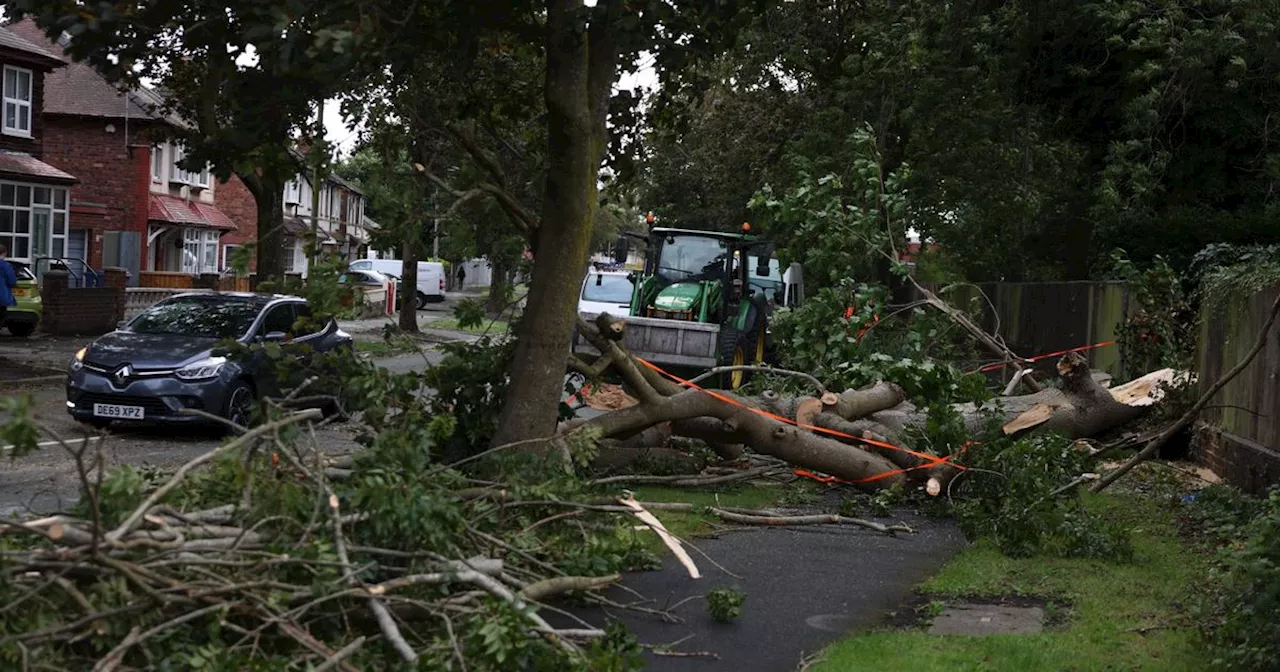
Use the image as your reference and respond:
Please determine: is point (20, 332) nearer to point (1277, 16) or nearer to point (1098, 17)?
point (1098, 17)

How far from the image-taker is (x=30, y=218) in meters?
38.8

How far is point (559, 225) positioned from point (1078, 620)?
4.59m

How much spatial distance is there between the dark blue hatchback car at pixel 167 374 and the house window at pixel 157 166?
3779 centimetres

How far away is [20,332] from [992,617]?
2433 cm

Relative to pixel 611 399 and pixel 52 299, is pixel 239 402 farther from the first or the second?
pixel 52 299

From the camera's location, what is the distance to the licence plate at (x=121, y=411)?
51.0ft

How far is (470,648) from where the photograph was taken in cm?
643

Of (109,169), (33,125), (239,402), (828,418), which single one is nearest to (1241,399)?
(828,418)

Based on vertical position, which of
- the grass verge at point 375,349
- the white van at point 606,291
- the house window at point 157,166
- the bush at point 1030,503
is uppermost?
the house window at point 157,166

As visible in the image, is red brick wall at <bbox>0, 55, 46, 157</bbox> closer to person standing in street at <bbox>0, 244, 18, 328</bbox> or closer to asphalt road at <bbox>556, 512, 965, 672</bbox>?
person standing in street at <bbox>0, 244, 18, 328</bbox>

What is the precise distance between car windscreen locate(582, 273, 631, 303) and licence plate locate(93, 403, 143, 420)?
1592 cm

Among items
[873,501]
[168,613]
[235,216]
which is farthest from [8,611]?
[235,216]

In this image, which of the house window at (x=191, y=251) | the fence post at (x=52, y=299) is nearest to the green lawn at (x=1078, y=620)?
the fence post at (x=52, y=299)

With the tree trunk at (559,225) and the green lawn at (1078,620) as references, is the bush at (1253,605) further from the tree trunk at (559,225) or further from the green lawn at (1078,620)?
the tree trunk at (559,225)
